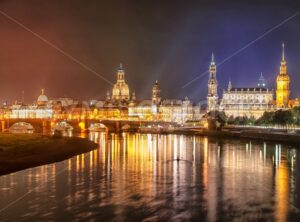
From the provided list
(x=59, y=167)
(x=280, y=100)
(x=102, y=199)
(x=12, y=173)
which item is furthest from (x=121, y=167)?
(x=280, y=100)

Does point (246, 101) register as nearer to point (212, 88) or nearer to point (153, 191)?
point (212, 88)

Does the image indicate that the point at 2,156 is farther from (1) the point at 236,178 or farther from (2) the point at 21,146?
(1) the point at 236,178

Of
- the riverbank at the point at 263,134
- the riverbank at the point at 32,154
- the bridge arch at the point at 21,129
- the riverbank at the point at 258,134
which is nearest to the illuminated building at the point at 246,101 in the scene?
the riverbank at the point at 258,134

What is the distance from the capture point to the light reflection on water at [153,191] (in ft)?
65.2

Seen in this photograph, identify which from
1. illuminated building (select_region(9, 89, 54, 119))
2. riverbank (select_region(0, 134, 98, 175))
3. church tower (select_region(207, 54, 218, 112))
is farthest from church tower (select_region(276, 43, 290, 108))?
riverbank (select_region(0, 134, 98, 175))

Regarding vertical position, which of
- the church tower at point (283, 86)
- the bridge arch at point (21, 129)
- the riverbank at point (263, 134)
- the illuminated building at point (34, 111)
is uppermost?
the church tower at point (283, 86)

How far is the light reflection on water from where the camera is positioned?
19.9 m

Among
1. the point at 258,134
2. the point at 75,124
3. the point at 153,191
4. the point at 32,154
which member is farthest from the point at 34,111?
the point at 153,191

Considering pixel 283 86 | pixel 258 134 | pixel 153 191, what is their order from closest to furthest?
pixel 153 191 → pixel 258 134 → pixel 283 86

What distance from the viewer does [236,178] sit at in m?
29.9

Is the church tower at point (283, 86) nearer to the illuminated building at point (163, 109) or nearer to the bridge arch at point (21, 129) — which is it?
the illuminated building at point (163, 109)

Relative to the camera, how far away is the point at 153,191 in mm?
24516

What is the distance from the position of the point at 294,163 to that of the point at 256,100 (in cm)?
12795

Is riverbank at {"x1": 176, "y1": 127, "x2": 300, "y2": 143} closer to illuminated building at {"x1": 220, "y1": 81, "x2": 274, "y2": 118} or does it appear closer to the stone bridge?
the stone bridge
